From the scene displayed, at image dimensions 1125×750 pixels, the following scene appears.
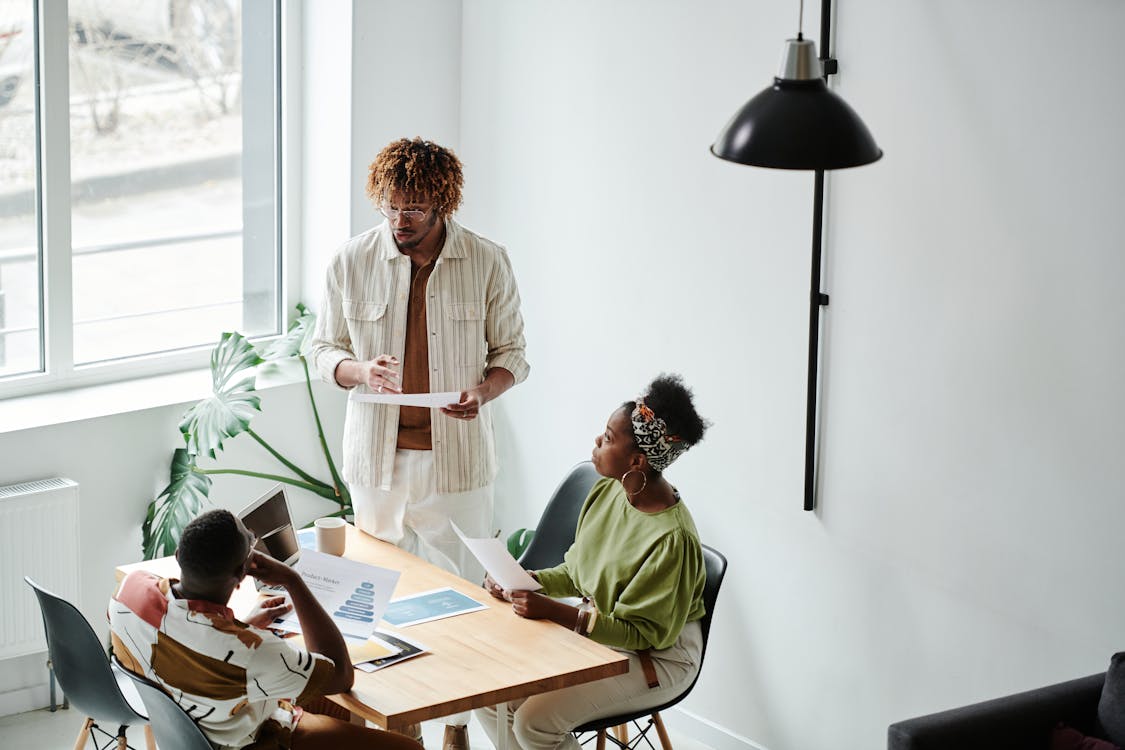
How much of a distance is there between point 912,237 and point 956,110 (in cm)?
32

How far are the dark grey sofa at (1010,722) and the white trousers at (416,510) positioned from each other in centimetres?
131

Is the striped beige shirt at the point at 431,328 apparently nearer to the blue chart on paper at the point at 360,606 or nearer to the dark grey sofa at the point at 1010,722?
the blue chart on paper at the point at 360,606

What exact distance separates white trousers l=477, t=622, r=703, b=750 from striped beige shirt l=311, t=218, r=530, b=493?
2.39 ft

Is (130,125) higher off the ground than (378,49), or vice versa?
(378,49)

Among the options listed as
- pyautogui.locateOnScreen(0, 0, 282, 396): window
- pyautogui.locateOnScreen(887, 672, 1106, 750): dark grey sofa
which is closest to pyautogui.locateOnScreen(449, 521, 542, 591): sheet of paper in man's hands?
pyautogui.locateOnScreen(887, 672, 1106, 750): dark grey sofa

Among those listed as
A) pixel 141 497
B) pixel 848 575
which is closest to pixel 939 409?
pixel 848 575

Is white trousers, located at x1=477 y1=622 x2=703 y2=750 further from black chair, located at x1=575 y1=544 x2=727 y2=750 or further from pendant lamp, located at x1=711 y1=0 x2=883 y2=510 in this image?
pendant lamp, located at x1=711 y1=0 x2=883 y2=510

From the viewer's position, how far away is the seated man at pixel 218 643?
2.44 m

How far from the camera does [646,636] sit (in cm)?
301

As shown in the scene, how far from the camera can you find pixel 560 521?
3744 millimetres

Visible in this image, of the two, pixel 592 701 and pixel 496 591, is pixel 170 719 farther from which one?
pixel 592 701

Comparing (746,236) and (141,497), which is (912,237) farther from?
(141,497)

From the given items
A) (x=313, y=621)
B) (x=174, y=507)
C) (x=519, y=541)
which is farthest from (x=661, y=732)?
(x=174, y=507)

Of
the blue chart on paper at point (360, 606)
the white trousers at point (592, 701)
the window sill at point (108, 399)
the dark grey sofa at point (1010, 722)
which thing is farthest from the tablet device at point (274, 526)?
the dark grey sofa at point (1010, 722)
